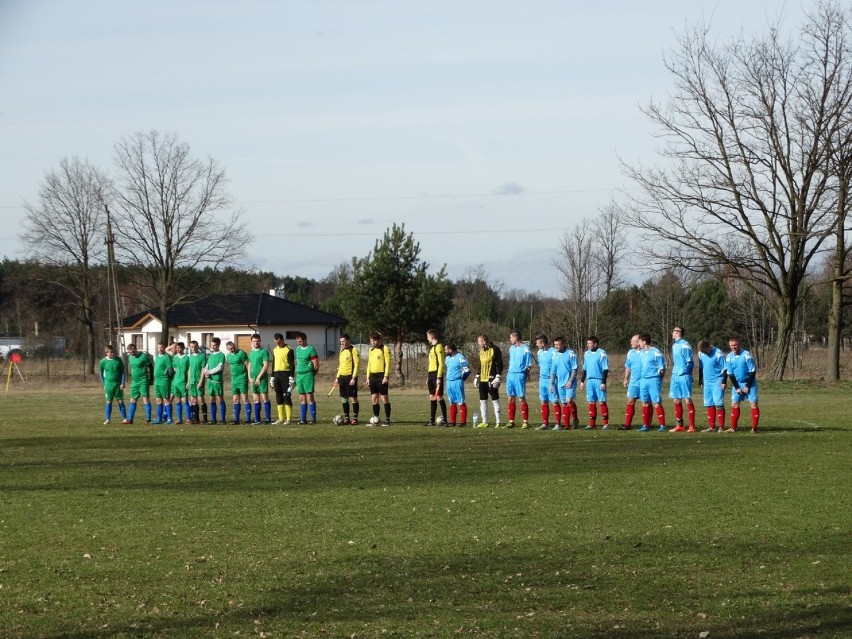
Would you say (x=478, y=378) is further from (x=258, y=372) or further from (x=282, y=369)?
(x=258, y=372)

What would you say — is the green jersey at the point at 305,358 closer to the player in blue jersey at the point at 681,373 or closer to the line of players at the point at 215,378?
the line of players at the point at 215,378

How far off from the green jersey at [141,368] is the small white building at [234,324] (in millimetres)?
50782

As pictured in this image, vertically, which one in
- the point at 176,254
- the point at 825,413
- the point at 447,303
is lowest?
the point at 825,413

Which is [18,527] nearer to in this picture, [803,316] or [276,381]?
[276,381]

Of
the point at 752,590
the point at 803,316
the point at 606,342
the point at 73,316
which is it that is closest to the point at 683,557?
the point at 752,590

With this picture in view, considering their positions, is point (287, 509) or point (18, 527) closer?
point (18, 527)

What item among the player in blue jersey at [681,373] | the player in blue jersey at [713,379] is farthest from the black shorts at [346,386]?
the player in blue jersey at [713,379]

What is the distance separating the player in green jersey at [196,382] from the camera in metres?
25.6

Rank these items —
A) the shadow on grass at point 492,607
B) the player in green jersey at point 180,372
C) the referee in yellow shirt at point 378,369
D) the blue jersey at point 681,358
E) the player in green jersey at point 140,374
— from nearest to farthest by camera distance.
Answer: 1. the shadow on grass at point 492,607
2. the blue jersey at point 681,358
3. the referee in yellow shirt at point 378,369
4. the player in green jersey at point 180,372
5. the player in green jersey at point 140,374

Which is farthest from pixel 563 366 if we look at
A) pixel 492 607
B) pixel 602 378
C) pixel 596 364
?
pixel 492 607

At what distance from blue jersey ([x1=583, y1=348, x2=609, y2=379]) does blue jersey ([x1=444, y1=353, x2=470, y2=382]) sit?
2613 mm

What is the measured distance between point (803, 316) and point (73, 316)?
177 feet

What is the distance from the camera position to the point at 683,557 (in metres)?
8.62

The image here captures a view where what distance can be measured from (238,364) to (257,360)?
1.70 ft
